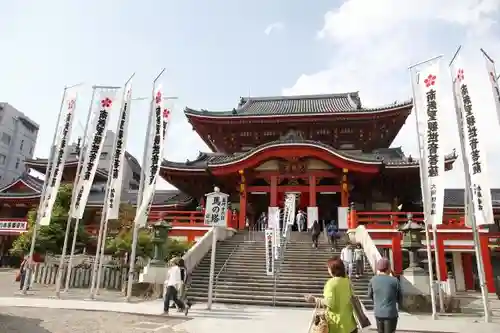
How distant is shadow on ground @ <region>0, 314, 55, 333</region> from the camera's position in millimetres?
7275

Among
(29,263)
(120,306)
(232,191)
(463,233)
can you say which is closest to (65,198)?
(29,263)

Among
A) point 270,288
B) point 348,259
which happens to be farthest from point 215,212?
point 348,259

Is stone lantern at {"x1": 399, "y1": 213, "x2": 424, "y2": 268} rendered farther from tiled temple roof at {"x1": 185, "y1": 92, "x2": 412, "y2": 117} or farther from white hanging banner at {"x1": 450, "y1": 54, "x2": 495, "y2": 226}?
tiled temple roof at {"x1": 185, "y1": 92, "x2": 412, "y2": 117}

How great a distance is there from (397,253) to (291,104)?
15.6 meters

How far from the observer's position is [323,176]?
21109 millimetres

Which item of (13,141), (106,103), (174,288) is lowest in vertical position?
(174,288)

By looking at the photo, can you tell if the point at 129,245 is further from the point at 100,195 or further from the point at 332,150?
the point at 100,195

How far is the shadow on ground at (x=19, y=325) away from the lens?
7275 mm

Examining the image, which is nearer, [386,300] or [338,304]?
[338,304]

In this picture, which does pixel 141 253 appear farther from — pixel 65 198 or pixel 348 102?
pixel 348 102

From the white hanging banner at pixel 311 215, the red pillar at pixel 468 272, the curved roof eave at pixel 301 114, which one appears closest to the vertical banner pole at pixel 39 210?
the curved roof eave at pixel 301 114

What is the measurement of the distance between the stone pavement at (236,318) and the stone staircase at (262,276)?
0.88 metres

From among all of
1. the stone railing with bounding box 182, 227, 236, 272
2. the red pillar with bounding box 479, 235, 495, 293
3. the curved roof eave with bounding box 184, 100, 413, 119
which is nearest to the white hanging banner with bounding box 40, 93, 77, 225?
the stone railing with bounding box 182, 227, 236, 272

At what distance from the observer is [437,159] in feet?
35.2
